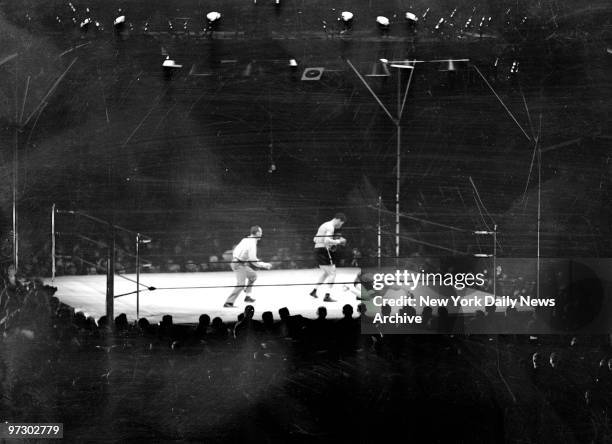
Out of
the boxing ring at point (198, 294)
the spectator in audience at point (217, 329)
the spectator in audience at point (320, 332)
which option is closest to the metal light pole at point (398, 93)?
the boxing ring at point (198, 294)

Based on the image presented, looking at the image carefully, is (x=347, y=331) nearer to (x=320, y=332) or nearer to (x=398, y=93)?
(x=320, y=332)

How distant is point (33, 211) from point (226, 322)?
110cm

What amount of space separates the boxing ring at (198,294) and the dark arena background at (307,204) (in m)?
0.01

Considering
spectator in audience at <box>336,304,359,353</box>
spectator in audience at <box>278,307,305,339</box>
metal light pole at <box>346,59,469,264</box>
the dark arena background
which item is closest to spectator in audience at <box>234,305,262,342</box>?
the dark arena background

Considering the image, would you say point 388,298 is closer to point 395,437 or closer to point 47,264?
point 395,437

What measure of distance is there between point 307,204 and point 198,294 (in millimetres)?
682

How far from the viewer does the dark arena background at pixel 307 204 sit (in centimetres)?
288

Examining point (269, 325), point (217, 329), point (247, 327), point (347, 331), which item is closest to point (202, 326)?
point (217, 329)

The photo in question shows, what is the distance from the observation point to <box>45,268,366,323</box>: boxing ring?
283 cm

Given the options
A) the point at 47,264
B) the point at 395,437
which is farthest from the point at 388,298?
the point at 47,264

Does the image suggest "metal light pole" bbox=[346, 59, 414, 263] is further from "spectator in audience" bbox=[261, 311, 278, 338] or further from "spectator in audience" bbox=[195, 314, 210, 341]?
"spectator in audience" bbox=[195, 314, 210, 341]

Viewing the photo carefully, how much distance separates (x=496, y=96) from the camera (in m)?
2.91

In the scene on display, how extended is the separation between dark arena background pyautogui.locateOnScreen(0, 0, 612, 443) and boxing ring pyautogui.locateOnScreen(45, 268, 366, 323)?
0.01 m

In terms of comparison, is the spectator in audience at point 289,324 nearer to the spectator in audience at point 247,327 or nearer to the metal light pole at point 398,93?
the spectator in audience at point 247,327
